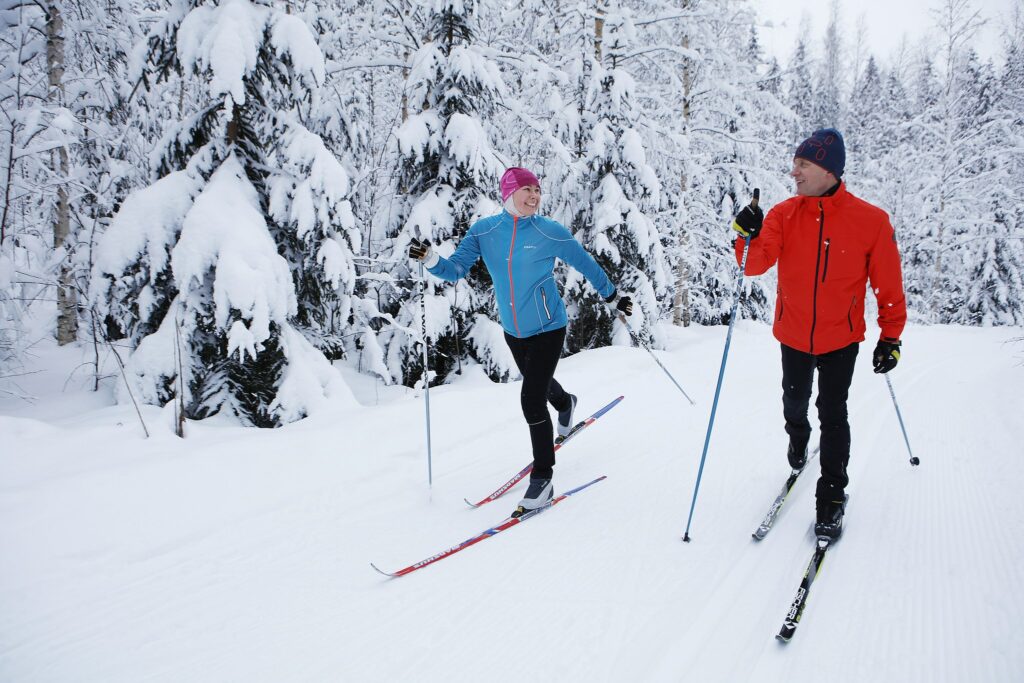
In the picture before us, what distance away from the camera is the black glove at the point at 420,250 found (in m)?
3.65

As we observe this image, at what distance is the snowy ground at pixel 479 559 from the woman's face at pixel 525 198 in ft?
7.02

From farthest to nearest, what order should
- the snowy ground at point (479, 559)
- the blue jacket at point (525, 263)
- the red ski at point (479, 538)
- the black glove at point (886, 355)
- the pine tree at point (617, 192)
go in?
the pine tree at point (617, 192) → the blue jacket at point (525, 263) → the black glove at point (886, 355) → the red ski at point (479, 538) → the snowy ground at point (479, 559)

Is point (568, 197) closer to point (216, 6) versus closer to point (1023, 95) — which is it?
point (216, 6)

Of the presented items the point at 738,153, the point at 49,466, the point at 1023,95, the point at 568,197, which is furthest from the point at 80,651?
the point at 1023,95

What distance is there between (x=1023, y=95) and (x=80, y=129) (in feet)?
101

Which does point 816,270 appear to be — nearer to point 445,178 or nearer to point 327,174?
point 327,174

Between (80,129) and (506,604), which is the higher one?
(80,129)

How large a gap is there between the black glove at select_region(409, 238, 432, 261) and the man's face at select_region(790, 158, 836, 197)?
235 centimetres

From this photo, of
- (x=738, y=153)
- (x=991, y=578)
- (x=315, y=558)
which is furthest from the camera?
(x=738, y=153)

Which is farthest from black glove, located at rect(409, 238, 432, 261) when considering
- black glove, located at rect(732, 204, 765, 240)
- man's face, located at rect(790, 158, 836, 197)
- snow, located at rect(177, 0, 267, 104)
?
snow, located at rect(177, 0, 267, 104)

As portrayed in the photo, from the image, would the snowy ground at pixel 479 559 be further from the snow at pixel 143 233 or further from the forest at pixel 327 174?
the snow at pixel 143 233

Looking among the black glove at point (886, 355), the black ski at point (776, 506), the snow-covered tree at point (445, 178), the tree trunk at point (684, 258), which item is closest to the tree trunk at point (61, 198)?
the snow-covered tree at point (445, 178)

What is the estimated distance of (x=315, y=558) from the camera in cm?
307

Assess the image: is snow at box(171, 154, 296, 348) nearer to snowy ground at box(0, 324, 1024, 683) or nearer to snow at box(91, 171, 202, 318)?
snow at box(91, 171, 202, 318)
